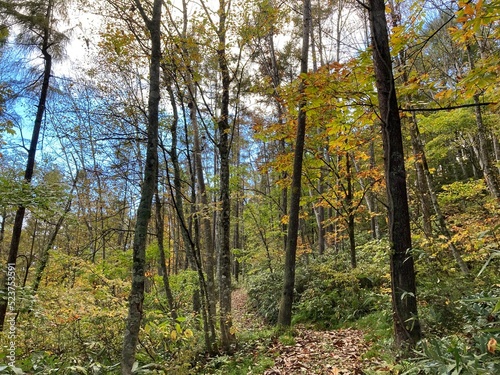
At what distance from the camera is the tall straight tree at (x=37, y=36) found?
7.80 m

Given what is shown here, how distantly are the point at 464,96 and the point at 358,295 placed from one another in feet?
18.3

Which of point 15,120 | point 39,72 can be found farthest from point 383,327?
point 39,72

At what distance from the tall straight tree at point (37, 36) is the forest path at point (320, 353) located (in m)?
6.89

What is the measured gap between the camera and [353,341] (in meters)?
5.34

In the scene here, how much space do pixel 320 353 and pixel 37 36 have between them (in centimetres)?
1086

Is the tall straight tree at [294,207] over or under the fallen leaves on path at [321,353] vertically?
over

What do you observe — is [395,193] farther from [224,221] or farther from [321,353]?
[224,221]

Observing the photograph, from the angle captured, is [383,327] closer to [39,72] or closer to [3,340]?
[3,340]

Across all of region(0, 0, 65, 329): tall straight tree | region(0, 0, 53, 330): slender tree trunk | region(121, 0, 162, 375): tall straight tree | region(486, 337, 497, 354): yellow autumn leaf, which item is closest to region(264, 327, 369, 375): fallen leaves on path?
region(121, 0, 162, 375): tall straight tree

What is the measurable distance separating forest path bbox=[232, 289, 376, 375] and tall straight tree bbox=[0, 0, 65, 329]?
689 cm

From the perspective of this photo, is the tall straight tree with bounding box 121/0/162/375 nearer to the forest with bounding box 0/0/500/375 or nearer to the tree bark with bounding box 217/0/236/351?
the forest with bounding box 0/0/500/375

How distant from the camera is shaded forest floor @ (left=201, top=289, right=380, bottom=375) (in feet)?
14.0

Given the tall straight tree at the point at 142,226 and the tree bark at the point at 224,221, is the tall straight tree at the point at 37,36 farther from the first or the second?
the tall straight tree at the point at 142,226

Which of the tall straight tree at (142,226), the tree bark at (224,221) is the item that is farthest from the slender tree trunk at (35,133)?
the tall straight tree at (142,226)
